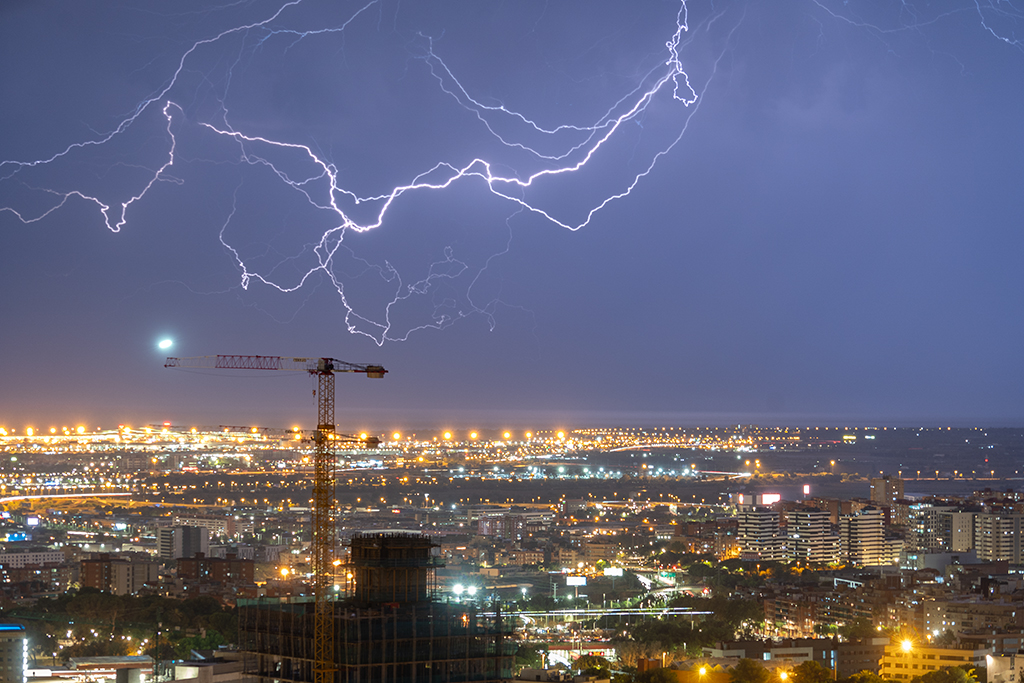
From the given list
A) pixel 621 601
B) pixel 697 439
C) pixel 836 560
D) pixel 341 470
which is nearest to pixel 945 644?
pixel 621 601

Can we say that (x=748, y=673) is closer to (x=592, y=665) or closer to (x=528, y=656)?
(x=592, y=665)

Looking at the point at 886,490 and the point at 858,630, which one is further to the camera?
the point at 886,490

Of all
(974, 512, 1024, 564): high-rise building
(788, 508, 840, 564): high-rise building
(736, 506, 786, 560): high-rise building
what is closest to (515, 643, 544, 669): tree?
(736, 506, 786, 560): high-rise building

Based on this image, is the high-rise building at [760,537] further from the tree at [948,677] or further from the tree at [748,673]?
the tree at [748,673]

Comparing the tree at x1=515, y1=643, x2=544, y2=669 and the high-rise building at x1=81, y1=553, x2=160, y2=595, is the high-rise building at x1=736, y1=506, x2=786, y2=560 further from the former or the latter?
the tree at x1=515, y1=643, x2=544, y2=669

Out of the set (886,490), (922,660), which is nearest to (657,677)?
(922,660)

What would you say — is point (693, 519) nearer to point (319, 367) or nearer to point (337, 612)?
point (319, 367)
